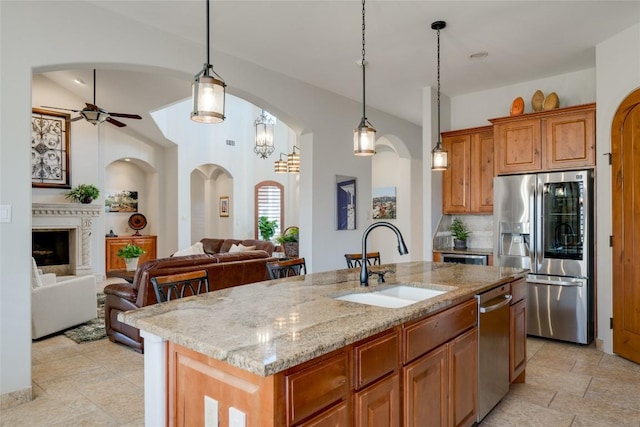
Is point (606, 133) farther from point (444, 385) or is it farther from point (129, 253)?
point (129, 253)

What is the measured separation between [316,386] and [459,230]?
14.5ft

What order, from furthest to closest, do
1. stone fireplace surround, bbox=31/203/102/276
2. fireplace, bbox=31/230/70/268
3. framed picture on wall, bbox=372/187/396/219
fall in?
1. framed picture on wall, bbox=372/187/396/219
2. fireplace, bbox=31/230/70/268
3. stone fireplace surround, bbox=31/203/102/276

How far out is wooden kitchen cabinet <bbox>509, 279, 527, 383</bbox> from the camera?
2846 mm

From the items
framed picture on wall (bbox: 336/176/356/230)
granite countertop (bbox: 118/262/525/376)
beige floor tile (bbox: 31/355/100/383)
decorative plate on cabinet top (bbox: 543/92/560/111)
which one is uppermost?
decorative plate on cabinet top (bbox: 543/92/560/111)

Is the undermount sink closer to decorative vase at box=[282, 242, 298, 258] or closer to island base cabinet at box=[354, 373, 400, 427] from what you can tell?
island base cabinet at box=[354, 373, 400, 427]

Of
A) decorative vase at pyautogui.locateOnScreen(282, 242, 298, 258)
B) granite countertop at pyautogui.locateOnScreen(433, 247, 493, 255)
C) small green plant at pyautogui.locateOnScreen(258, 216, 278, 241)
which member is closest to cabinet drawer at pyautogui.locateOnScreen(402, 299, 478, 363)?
granite countertop at pyautogui.locateOnScreen(433, 247, 493, 255)

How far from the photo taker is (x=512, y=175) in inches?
177

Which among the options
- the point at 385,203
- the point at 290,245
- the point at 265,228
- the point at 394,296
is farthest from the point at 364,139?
the point at 265,228

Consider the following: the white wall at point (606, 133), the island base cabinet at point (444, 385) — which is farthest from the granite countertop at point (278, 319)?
the white wall at point (606, 133)

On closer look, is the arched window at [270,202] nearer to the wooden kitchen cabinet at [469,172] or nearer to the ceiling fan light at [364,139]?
the wooden kitchen cabinet at [469,172]

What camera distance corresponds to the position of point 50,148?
24.7ft

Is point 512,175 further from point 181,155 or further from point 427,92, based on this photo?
point 181,155

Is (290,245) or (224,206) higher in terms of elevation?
(224,206)

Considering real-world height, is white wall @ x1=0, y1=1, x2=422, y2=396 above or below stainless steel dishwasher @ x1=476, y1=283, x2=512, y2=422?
above
